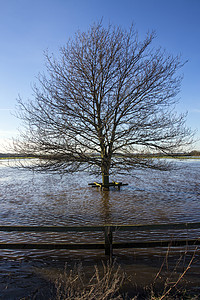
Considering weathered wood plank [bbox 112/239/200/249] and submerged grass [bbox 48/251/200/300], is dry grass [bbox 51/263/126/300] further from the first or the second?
weathered wood plank [bbox 112/239/200/249]

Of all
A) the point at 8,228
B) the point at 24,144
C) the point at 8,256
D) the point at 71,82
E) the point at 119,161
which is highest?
the point at 71,82

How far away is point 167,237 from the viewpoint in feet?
24.2

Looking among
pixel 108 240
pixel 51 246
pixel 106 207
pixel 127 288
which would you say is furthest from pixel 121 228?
pixel 106 207

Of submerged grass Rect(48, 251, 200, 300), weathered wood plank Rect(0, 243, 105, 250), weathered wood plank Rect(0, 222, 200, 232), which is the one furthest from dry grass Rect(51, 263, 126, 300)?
weathered wood plank Rect(0, 222, 200, 232)

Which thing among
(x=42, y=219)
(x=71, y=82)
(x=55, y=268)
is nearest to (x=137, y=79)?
(x=71, y=82)

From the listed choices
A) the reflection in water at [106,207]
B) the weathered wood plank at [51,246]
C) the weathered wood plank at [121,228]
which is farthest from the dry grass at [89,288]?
the reflection in water at [106,207]

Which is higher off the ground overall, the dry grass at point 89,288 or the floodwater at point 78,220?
the dry grass at point 89,288

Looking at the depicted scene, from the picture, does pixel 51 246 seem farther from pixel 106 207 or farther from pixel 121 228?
pixel 106 207

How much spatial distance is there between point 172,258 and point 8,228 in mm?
4106

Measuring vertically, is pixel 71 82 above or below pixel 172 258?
above

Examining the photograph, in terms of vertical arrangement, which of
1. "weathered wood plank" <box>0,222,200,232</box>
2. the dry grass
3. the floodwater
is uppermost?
"weathered wood plank" <box>0,222,200,232</box>

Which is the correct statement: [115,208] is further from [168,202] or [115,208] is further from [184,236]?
[184,236]

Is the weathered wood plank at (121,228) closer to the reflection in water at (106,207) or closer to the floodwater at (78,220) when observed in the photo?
the floodwater at (78,220)

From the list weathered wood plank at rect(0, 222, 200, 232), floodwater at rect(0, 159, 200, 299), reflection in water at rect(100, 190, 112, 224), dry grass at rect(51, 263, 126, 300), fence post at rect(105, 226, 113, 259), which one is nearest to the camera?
dry grass at rect(51, 263, 126, 300)
